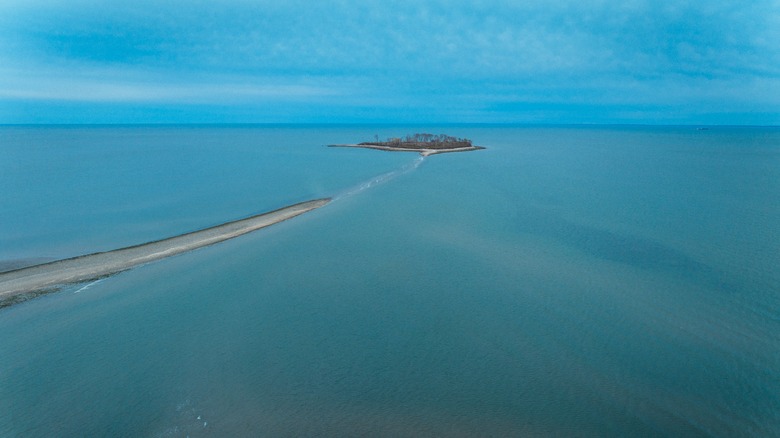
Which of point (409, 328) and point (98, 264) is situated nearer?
point (409, 328)

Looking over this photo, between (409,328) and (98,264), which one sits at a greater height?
(98,264)

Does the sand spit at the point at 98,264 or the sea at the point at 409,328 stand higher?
the sand spit at the point at 98,264

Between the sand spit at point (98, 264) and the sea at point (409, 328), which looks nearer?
the sea at point (409, 328)

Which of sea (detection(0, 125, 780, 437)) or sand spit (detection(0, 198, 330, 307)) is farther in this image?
sand spit (detection(0, 198, 330, 307))

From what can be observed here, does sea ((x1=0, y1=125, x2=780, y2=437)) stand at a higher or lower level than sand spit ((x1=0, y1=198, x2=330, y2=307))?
lower
